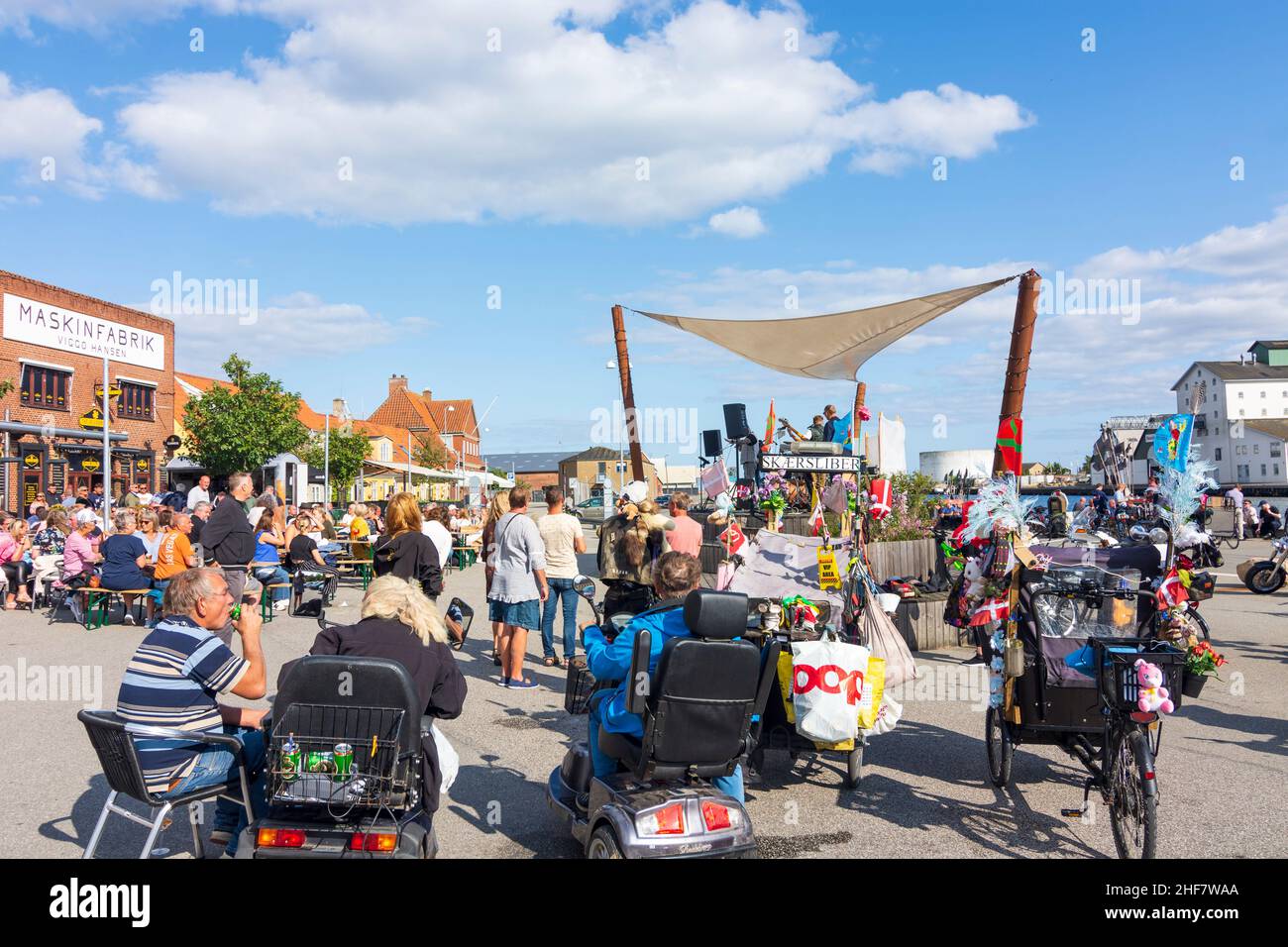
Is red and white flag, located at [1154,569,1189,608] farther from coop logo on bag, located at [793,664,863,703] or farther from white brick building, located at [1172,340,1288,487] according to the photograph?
white brick building, located at [1172,340,1288,487]

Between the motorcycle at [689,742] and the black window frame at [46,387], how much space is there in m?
31.0

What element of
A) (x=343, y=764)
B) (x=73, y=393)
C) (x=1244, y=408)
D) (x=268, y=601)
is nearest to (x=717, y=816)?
(x=343, y=764)

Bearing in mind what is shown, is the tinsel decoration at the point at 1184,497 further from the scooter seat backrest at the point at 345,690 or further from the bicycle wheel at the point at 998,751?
the scooter seat backrest at the point at 345,690

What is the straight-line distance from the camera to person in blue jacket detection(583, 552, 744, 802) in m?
4.14

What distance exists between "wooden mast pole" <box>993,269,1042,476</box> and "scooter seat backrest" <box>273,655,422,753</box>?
729 cm

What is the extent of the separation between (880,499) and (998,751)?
3.20 metres

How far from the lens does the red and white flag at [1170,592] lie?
5059mm

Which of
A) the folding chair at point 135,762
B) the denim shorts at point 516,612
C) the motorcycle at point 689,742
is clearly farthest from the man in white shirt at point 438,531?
the motorcycle at point 689,742

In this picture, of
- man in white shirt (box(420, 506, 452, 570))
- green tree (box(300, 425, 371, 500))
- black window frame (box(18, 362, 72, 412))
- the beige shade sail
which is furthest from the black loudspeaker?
green tree (box(300, 425, 371, 500))

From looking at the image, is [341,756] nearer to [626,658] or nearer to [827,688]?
[626,658]

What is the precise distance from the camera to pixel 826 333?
1131cm
